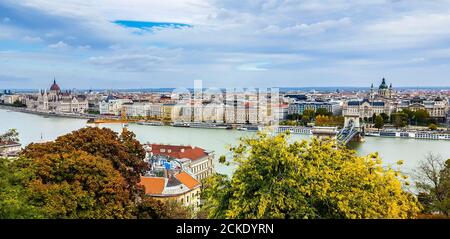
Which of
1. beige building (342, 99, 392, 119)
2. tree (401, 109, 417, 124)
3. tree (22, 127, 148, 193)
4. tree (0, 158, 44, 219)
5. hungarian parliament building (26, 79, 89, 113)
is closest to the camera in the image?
tree (0, 158, 44, 219)

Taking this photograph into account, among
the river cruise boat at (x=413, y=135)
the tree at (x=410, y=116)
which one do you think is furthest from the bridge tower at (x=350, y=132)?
the tree at (x=410, y=116)

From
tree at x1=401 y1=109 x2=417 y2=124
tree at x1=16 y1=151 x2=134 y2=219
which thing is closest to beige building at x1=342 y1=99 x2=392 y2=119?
tree at x1=401 y1=109 x2=417 y2=124

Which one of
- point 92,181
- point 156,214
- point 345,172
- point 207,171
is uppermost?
point 345,172

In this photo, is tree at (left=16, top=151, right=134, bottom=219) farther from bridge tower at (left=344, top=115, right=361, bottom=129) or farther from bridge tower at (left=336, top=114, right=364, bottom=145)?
bridge tower at (left=344, top=115, right=361, bottom=129)

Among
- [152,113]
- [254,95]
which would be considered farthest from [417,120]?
[152,113]

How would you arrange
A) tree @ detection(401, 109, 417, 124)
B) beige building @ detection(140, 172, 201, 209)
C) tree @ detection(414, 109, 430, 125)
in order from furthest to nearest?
tree @ detection(401, 109, 417, 124) < tree @ detection(414, 109, 430, 125) < beige building @ detection(140, 172, 201, 209)
